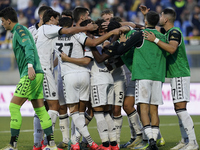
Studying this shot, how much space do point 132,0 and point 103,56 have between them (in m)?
12.4

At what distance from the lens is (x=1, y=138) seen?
8234mm

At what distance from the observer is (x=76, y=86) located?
6.13m

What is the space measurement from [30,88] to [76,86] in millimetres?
806

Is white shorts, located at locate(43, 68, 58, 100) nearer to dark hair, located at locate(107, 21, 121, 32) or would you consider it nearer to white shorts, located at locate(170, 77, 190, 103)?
dark hair, located at locate(107, 21, 121, 32)

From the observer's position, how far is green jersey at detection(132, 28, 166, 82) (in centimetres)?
598

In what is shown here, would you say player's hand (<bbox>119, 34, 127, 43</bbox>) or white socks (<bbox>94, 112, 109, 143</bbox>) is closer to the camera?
white socks (<bbox>94, 112, 109, 143</bbox>)

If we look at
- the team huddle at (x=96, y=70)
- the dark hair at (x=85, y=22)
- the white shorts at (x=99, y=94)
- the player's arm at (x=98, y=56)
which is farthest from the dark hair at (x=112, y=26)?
the white shorts at (x=99, y=94)

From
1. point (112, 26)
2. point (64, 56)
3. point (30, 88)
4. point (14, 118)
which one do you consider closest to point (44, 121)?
point (14, 118)

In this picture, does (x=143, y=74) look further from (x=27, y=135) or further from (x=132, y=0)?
(x=132, y=0)

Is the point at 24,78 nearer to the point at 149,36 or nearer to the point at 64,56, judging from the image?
the point at 64,56

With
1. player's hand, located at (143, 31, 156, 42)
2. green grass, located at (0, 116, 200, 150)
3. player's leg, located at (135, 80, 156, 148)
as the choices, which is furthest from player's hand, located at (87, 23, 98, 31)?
green grass, located at (0, 116, 200, 150)

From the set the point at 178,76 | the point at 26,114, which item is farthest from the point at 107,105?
the point at 26,114

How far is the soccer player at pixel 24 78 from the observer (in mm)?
5552

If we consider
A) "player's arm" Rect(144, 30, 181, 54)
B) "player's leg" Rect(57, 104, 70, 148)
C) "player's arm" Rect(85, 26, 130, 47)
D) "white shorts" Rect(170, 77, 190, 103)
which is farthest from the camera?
"player's leg" Rect(57, 104, 70, 148)
